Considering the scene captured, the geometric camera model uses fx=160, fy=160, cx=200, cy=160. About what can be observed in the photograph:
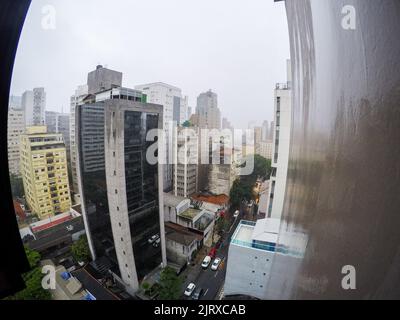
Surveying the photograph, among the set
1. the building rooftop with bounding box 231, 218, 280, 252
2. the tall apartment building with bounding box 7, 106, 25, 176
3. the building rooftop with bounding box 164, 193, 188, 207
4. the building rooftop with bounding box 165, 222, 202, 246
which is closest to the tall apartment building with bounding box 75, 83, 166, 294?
the building rooftop with bounding box 164, 193, 188, 207

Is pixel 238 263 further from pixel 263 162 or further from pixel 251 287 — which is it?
pixel 263 162

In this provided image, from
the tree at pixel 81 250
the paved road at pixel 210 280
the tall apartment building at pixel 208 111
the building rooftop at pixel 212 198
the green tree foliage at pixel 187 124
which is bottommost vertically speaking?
the paved road at pixel 210 280

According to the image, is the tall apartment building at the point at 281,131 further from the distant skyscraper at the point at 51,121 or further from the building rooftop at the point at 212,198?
the distant skyscraper at the point at 51,121

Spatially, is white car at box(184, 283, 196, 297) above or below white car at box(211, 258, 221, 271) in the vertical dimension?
below

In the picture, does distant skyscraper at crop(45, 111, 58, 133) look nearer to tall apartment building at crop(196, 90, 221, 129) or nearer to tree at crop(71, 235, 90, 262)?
tree at crop(71, 235, 90, 262)

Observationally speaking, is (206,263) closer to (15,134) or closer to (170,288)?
(170,288)

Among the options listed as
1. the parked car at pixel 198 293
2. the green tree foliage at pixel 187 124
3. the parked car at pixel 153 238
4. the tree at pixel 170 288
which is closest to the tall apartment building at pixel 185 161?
the green tree foliage at pixel 187 124

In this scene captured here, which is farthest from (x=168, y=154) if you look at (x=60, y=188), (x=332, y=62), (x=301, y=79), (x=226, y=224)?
(x=332, y=62)

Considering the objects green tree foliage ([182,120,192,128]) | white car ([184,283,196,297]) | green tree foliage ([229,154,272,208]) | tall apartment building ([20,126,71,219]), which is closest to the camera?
tall apartment building ([20,126,71,219])
